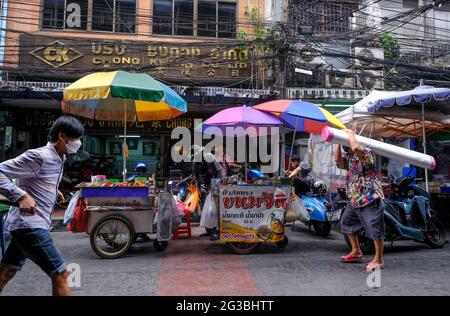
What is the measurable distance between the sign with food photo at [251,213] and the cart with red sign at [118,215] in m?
0.96

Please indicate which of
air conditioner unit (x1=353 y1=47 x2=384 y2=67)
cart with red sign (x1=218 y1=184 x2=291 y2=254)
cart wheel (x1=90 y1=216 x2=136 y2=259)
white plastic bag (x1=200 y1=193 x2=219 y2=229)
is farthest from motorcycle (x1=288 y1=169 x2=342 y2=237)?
air conditioner unit (x1=353 y1=47 x2=384 y2=67)

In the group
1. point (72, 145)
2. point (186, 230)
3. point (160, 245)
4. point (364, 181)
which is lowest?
point (160, 245)

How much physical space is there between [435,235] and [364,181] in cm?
254

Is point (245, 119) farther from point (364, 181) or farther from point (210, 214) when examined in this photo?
point (364, 181)

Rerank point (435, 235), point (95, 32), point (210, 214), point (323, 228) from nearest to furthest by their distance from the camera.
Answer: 1. point (210, 214)
2. point (435, 235)
3. point (323, 228)
4. point (95, 32)

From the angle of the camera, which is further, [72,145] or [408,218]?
[408,218]

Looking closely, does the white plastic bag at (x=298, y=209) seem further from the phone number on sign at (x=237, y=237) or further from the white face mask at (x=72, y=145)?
the white face mask at (x=72, y=145)

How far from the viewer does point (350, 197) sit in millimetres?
5168

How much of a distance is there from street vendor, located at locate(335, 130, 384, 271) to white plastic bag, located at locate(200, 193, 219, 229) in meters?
2.01

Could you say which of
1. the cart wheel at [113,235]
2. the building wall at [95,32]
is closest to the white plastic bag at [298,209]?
the cart wheel at [113,235]

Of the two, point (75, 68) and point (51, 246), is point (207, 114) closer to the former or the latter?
point (75, 68)

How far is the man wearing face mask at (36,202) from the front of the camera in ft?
9.04

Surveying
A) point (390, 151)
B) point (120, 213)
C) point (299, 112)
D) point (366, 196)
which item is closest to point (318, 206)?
point (299, 112)

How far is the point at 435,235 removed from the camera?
652 cm
